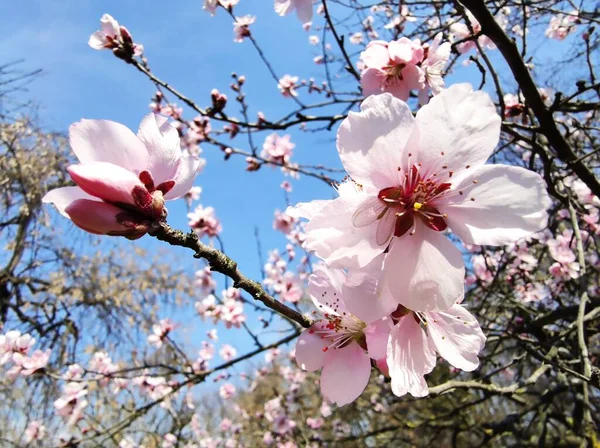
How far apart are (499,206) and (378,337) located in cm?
30

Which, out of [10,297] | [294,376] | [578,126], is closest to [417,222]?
[578,126]

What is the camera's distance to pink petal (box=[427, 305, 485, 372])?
0.78 m

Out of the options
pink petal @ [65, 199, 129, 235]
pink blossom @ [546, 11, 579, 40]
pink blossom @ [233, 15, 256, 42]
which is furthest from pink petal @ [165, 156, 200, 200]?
pink blossom @ [546, 11, 579, 40]

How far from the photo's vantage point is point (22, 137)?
6.19 meters

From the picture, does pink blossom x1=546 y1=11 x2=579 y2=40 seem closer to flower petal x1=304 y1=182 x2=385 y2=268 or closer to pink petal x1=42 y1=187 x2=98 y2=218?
flower petal x1=304 y1=182 x2=385 y2=268

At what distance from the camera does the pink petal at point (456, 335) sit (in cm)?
78

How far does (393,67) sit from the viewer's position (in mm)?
1433

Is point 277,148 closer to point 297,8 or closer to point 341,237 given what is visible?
point 297,8

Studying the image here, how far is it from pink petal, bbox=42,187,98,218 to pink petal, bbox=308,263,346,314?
431 mm

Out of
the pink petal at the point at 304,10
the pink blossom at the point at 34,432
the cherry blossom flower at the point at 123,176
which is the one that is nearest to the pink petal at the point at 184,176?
the cherry blossom flower at the point at 123,176

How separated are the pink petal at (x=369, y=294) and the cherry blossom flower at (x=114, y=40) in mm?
1721

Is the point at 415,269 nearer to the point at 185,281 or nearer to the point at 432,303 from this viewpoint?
the point at 432,303

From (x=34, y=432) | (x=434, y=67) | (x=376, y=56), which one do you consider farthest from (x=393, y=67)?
(x=34, y=432)

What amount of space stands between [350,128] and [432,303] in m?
0.29
